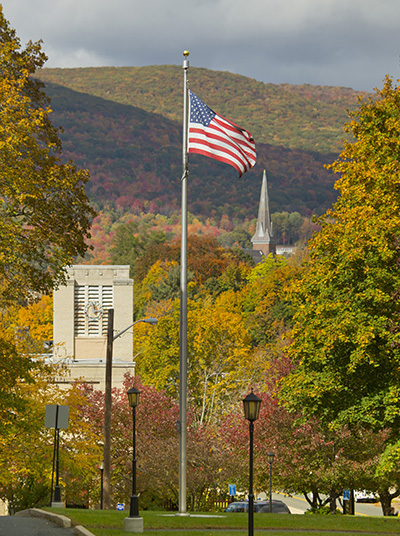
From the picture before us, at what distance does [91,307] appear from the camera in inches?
2611

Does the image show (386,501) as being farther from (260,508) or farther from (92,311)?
(92,311)

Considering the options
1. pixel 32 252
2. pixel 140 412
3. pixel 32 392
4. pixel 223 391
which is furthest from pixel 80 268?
pixel 32 252

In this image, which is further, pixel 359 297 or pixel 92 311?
pixel 92 311

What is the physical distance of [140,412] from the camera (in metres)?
45.6

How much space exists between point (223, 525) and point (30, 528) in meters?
5.59

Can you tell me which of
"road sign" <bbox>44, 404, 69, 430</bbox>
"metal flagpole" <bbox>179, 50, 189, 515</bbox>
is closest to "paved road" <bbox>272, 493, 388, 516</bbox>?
"road sign" <bbox>44, 404, 69, 430</bbox>

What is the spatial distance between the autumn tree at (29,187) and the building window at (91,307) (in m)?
43.1

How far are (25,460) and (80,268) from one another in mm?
34563

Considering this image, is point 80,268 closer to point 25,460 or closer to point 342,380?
point 25,460

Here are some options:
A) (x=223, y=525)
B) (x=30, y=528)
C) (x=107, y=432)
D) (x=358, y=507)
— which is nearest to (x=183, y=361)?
(x=223, y=525)

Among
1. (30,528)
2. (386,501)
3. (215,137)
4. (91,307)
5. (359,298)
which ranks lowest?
(386,501)

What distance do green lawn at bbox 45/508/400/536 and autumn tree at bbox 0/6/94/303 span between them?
6059mm

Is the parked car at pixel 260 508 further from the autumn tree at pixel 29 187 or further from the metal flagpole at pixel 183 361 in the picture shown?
the autumn tree at pixel 29 187

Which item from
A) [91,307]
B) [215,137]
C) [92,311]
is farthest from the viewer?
[91,307]
